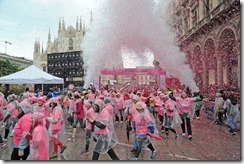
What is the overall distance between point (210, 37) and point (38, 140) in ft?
49.7

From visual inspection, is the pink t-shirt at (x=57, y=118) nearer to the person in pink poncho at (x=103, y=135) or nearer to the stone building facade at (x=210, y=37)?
the person in pink poncho at (x=103, y=135)

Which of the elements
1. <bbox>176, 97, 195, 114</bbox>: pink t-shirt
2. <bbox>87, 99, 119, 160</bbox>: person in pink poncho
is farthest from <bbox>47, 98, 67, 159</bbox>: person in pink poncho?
<bbox>176, 97, 195, 114</bbox>: pink t-shirt

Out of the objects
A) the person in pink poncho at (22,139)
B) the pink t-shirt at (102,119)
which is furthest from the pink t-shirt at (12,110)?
the pink t-shirt at (102,119)

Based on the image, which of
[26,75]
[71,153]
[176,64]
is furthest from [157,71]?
[71,153]

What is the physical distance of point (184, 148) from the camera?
636cm

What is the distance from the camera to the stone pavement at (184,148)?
5.52m

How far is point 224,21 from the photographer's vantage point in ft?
46.6

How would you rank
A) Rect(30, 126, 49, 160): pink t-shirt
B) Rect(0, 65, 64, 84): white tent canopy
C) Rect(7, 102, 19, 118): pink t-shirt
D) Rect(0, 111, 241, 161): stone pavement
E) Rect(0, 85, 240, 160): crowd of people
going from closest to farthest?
Rect(30, 126, 49, 160): pink t-shirt, Rect(0, 85, 240, 160): crowd of people, Rect(0, 111, 241, 161): stone pavement, Rect(7, 102, 19, 118): pink t-shirt, Rect(0, 65, 64, 84): white tent canopy

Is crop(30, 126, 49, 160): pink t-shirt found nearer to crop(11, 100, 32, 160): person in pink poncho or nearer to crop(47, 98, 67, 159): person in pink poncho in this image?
crop(11, 100, 32, 160): person in pink poncho

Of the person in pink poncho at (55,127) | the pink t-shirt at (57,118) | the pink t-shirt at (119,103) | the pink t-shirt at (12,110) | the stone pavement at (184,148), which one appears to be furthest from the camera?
the pink t-shirt at (119,103)

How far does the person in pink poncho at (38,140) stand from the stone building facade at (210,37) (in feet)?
28.0

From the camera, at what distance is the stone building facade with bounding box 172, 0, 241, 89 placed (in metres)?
13.3

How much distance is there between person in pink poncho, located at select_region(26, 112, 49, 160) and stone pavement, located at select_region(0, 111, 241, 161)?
57.6 inches

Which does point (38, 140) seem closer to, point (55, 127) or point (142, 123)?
point (55, 127)
